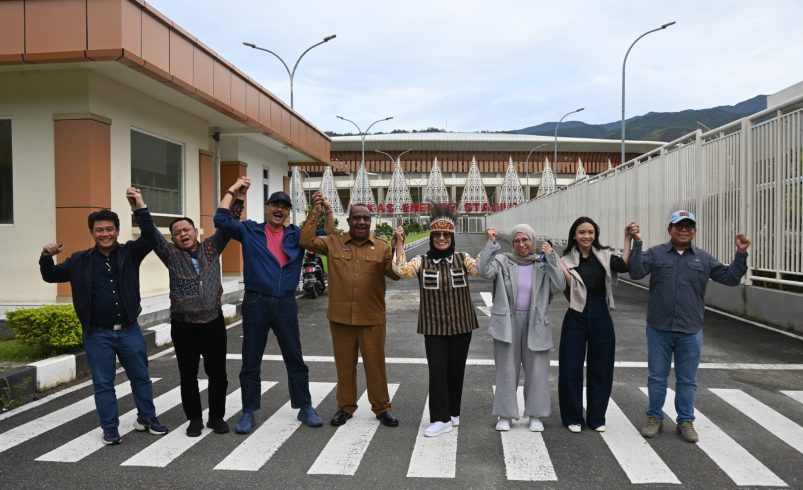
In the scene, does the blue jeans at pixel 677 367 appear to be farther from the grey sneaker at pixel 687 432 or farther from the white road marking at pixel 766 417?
the white road marking at pixel 766 417

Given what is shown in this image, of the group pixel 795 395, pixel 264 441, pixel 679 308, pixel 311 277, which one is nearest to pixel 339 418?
pixel 264 441

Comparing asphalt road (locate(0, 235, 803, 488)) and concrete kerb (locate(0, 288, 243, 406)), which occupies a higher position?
concrete kerb (locate(0, 288, 243, 406))

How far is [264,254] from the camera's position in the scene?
5.25 meters

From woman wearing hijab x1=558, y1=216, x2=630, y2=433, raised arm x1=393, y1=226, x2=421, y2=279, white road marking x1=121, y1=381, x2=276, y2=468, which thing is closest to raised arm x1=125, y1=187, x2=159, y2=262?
white road marking x1=121, y1=381, x2=276, y2=468

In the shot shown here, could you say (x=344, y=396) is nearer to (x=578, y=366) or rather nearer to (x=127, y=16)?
(x=578, y=366)

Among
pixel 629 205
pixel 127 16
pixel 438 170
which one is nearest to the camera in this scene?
pixel 127 16

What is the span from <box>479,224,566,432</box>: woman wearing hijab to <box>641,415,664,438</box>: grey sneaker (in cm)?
76

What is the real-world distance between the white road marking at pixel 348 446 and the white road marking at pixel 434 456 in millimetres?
390

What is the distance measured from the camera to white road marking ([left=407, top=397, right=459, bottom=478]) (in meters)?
Answer: 4.20

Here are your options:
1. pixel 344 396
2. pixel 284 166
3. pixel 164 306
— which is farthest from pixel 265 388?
pixel 284 166

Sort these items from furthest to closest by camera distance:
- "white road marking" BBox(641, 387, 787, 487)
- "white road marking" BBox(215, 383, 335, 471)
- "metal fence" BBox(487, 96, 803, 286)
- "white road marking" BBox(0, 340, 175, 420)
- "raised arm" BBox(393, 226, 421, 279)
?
"metal fence" BBox(487, 96, 803, 286)
"white road marking" BBox(0, 340, 175, 420)
"raised arm" BBox(393, 226, 421, 279)
"white road marking" BBox(215, 383, 335, 471)
"white road marking" BBox(641, 387, 787, 487)

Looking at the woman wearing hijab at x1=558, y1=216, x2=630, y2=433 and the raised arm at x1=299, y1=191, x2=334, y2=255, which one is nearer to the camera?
the woman wearing hijab at x1=558, y1=216, x2=630, y2=433

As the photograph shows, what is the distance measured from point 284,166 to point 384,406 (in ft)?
64.8

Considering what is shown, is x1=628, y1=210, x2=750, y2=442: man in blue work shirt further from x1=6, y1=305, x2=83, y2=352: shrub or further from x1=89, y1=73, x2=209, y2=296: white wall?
x1=89, y1=73, x2=209, y2=296: white wall
